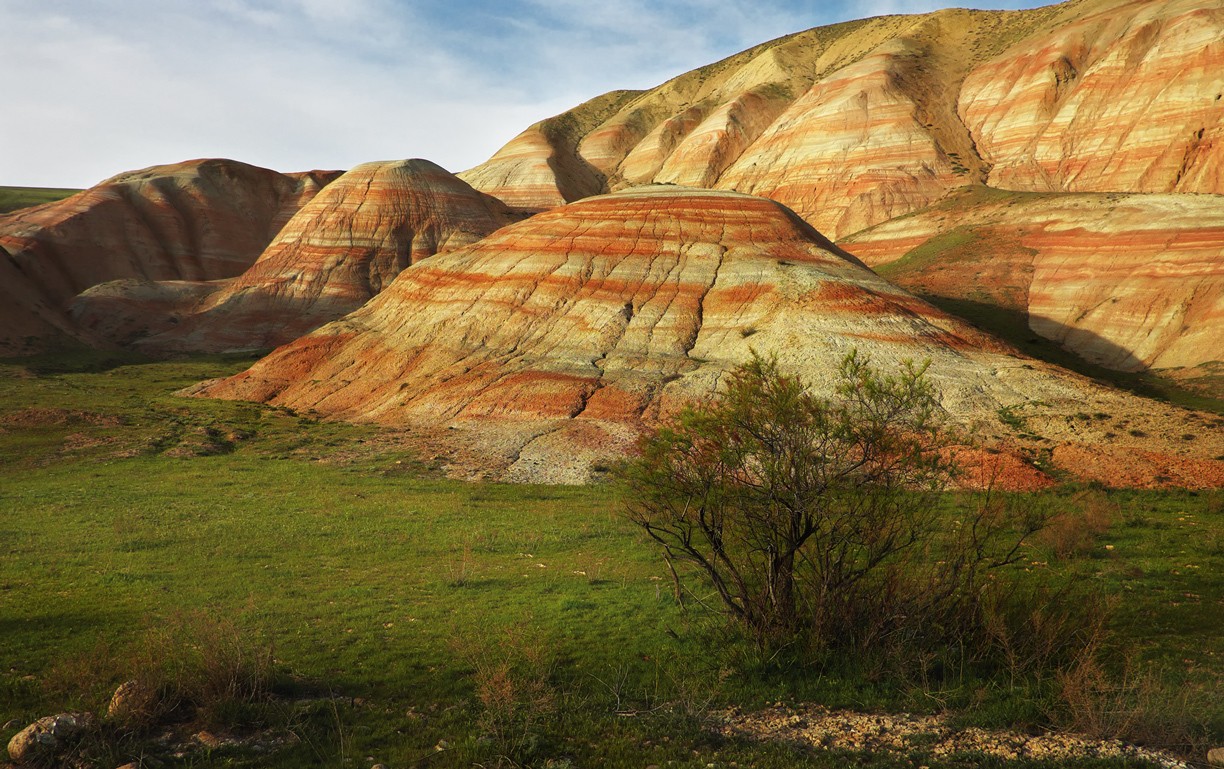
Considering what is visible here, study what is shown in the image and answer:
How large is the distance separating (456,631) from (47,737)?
5.99 m

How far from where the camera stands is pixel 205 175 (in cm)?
10794

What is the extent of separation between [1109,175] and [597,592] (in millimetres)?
76177

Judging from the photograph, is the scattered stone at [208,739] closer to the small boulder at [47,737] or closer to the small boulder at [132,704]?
the small boulder at [132,704]

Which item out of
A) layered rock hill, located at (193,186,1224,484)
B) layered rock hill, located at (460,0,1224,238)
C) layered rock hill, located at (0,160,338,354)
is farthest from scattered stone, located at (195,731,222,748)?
layered rock hill, located at (460,0,1224,238)

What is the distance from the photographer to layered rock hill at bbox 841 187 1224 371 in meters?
46.8

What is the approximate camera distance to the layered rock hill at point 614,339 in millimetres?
33562

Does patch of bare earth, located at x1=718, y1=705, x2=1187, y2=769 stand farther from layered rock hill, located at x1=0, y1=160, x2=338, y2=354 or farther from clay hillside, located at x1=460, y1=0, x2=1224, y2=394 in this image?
layered rock hill, located at x1=0, y1=160, x2=338, y2=354

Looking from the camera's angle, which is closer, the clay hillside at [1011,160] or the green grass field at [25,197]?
the clay hillside at [1011,160]

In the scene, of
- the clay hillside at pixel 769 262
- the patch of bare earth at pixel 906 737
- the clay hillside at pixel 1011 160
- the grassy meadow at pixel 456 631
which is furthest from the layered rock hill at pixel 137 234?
the patch of bare earth at pixel 906 737

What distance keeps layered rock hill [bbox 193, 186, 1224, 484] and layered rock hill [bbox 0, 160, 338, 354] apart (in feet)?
133

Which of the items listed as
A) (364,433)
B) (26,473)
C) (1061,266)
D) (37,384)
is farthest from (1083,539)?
(37,384)

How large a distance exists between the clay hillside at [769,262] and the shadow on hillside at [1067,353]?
14.5 inches

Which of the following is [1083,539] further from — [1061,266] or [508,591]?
[1061,266]

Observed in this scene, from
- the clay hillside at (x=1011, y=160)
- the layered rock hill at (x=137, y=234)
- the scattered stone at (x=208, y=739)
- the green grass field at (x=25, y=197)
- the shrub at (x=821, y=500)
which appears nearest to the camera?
the scattered stone at (x=208, y=739)
